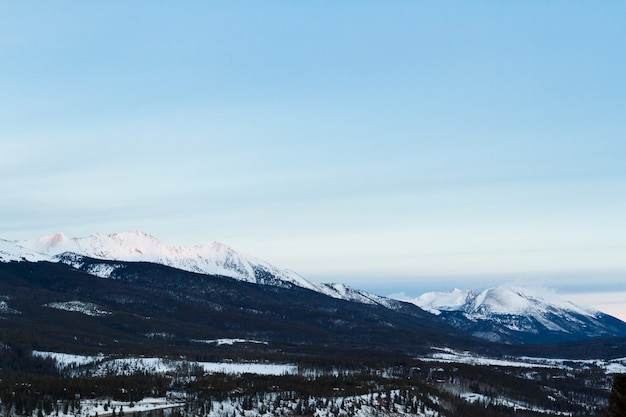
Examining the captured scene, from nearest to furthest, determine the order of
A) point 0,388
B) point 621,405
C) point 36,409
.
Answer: point 621,405 < point 36,409 < point 0,388

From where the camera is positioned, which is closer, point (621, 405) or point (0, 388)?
point (621, 405)

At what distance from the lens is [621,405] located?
195ft

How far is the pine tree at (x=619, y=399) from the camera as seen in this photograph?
59.5 m

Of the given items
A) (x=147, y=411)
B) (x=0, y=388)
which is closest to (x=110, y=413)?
(x=147, y=411)

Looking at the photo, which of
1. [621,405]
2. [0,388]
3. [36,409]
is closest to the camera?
[621,405]

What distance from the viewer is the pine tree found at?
195 ft

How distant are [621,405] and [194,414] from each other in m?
153

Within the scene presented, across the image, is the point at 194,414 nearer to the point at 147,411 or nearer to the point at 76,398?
the point at 147,411

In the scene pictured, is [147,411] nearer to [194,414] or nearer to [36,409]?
[194,414]

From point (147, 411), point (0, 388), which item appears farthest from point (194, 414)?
point (0, 388)

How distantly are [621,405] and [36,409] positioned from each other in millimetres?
151992

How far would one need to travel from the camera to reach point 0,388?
195 metres

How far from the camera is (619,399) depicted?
59.8 metres

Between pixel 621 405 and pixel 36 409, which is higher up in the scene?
pixel 621 405
